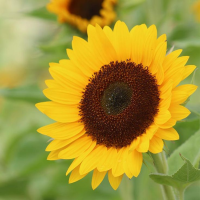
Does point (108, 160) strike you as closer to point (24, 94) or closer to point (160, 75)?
point (160, 75)

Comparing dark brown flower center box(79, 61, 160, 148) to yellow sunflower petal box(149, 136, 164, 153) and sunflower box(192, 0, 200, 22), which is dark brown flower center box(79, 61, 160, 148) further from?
sunflower box(192, 0, 200, 22)

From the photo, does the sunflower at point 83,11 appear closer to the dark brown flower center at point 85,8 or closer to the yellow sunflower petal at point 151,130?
the dark brown flower center at point 85,8

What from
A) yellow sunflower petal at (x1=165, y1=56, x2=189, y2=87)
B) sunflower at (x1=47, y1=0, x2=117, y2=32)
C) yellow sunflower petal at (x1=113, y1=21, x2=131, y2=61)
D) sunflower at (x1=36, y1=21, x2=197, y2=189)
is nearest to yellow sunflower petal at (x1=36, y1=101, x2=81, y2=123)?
sunflower at (x1=36, y1=21, x2=197, y2=189)

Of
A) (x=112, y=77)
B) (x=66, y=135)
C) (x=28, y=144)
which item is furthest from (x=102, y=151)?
(x=28, y=144)

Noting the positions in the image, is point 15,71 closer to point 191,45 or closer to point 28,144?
point 28,144

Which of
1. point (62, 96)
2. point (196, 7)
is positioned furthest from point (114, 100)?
point (196, 7)
